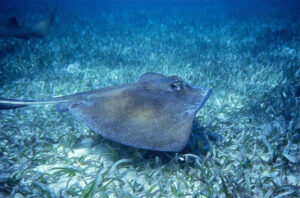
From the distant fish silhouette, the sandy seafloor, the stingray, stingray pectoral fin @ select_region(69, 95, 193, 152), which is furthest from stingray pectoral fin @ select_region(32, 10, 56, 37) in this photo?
stingray pectoral fin @ select_region(69, 95, 193, 152)

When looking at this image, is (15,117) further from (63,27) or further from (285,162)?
(63,27)

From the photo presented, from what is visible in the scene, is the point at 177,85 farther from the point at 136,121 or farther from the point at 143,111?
the point at 136,121

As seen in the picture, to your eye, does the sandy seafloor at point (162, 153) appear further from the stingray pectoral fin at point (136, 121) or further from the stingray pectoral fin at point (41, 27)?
the stingray pectoral fin at point (41, 27)

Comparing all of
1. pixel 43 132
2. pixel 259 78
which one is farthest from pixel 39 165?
pixel 259 78

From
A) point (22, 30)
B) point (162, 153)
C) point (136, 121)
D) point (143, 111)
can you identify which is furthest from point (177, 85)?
point (22, 30)

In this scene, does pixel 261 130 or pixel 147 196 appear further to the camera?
pixel 261 130

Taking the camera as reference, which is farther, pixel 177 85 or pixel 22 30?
pixel 22 30

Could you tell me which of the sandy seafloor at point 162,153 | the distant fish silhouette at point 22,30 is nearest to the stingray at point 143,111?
the sandy seafloor at point 162,153

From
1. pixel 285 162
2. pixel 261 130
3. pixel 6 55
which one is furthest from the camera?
pixel 6 55
